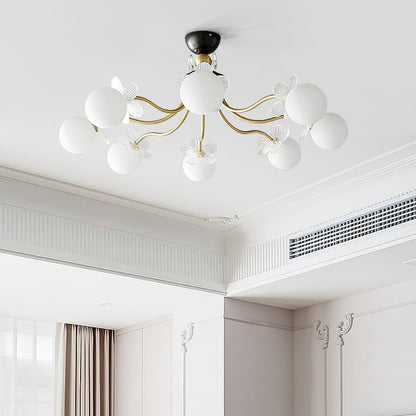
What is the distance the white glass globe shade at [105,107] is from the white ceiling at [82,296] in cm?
194

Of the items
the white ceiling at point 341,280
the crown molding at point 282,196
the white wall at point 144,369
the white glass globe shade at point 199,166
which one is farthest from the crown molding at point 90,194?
the white glass globe shade at point 199,166

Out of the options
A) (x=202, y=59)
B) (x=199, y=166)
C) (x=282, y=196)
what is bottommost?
(x=199, y=166)

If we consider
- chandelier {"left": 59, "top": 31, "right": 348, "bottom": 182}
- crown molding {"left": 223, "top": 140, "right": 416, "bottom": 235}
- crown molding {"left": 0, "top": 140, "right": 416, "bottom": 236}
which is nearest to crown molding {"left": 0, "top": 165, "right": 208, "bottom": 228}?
crown molding {"left": 0, "top": 140, "right": 416, "bottom": 236}

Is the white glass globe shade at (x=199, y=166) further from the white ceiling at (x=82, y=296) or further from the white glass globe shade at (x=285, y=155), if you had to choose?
the white ceiling at (x=82, y=296)

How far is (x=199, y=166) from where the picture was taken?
245 cm

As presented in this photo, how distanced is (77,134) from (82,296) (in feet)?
8.69

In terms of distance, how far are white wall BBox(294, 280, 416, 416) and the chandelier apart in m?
2.18

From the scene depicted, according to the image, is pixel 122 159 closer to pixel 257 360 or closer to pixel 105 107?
pixel 105 107

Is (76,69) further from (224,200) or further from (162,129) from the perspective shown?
(224,200)

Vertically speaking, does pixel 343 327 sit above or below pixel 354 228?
below

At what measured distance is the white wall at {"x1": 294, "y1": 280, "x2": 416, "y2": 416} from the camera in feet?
13.9

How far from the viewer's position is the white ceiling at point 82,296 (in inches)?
164

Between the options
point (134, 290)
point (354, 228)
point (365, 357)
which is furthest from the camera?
point (134, 290)

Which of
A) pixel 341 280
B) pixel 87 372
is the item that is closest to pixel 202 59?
pixel 341 280
